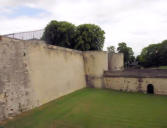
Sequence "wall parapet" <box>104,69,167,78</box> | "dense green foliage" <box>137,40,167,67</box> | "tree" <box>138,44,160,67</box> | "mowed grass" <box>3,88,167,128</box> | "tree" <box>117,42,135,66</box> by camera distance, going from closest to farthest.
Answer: "mowed grass" <box>3,88,167,128</box> < "wall parapet" <box>104,69,167,78</box> < "dense green foliage" <box>137,40,167,67</box> < "tree" <box>138,44,160,67</box> < "tree" <box>117,42,135,66</box>

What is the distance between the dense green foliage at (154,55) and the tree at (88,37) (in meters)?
18.9

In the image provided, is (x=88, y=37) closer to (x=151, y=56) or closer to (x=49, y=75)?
(x=49, y=75)

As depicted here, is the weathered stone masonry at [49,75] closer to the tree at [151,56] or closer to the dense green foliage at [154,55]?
the dense green foliage at [154,55]

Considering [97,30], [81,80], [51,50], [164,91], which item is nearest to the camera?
[51,50]

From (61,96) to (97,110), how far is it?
4504 millimetres

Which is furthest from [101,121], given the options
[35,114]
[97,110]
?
[35,114]

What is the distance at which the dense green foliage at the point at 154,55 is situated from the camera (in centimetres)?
3102

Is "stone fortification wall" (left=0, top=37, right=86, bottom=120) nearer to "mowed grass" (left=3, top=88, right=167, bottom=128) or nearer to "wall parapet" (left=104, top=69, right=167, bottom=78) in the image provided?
"mowed grass" (left=3, top=88, right=167, bottom=128)

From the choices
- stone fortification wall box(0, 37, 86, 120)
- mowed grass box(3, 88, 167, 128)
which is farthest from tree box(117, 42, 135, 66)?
mowed grass box(3, 88, 167, 128)

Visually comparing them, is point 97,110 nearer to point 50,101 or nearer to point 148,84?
point 50,101

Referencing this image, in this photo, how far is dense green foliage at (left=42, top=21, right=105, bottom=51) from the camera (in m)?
19.7

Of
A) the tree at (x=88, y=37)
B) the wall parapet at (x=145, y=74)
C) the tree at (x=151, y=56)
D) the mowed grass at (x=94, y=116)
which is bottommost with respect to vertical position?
the mowed grass at (x=94, y=116)

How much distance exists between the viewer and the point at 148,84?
14.2 meters


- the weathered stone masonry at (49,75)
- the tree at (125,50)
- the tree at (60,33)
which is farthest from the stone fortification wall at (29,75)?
the tree at (125,50)
